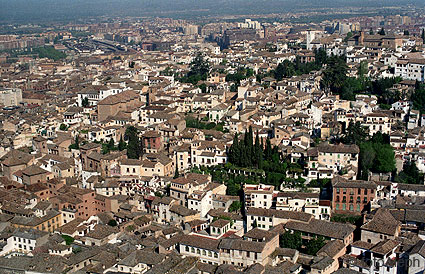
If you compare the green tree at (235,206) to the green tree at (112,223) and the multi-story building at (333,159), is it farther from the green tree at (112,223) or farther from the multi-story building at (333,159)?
the green tree at (112,223)

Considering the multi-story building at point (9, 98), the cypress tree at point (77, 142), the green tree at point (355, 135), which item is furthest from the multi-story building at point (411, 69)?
the multi-story building at point (9, 98)

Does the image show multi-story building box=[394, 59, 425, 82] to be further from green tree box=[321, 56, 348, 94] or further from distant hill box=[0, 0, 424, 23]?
distant hill box=[0, 0, 424, 23]

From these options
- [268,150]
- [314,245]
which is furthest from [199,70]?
[314,245]

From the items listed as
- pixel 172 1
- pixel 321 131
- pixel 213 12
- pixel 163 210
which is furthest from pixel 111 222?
pixel 172 1

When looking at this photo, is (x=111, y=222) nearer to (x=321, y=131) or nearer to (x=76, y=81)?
(x=321, y=131)

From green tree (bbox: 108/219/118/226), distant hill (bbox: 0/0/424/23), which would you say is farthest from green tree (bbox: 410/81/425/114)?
distant hill (bbox: 0/0/424/23)

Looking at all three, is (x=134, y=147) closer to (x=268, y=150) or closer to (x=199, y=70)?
(x=268, y=150)
